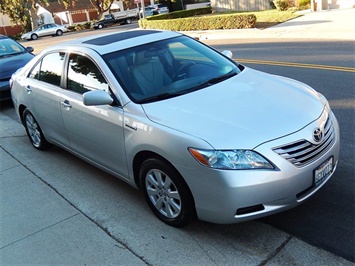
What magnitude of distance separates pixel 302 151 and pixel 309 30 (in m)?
13.3

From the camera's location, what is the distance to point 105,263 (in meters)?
2.96

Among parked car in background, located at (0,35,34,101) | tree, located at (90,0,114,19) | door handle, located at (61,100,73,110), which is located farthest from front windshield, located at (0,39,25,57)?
tree, located at (90,0,114,19)

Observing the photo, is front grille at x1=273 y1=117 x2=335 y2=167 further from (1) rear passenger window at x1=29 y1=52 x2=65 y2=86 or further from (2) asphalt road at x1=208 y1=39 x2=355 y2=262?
(1) rear passenger window at x1=29 y1=52 x2=65 y2=86

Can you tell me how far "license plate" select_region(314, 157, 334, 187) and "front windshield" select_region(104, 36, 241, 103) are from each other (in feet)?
4.49

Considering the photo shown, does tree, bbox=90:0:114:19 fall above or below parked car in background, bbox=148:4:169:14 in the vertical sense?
above

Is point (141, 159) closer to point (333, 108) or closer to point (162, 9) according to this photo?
point (333, 108)

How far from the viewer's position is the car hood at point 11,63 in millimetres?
8508

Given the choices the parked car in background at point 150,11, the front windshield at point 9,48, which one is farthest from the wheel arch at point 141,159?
the parked car in background at point 150,11

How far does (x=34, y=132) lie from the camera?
18.1ft

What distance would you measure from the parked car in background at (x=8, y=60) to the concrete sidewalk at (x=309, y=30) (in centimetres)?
975

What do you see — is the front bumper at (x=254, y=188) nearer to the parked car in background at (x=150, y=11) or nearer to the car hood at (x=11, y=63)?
the car hood at (x=11, y=63)

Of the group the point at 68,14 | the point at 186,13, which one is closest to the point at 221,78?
the point at 186,13

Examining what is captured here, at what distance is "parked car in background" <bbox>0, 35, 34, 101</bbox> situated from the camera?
8.42m

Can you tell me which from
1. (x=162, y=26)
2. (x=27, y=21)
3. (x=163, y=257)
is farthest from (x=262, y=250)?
(x=27, y=21)
